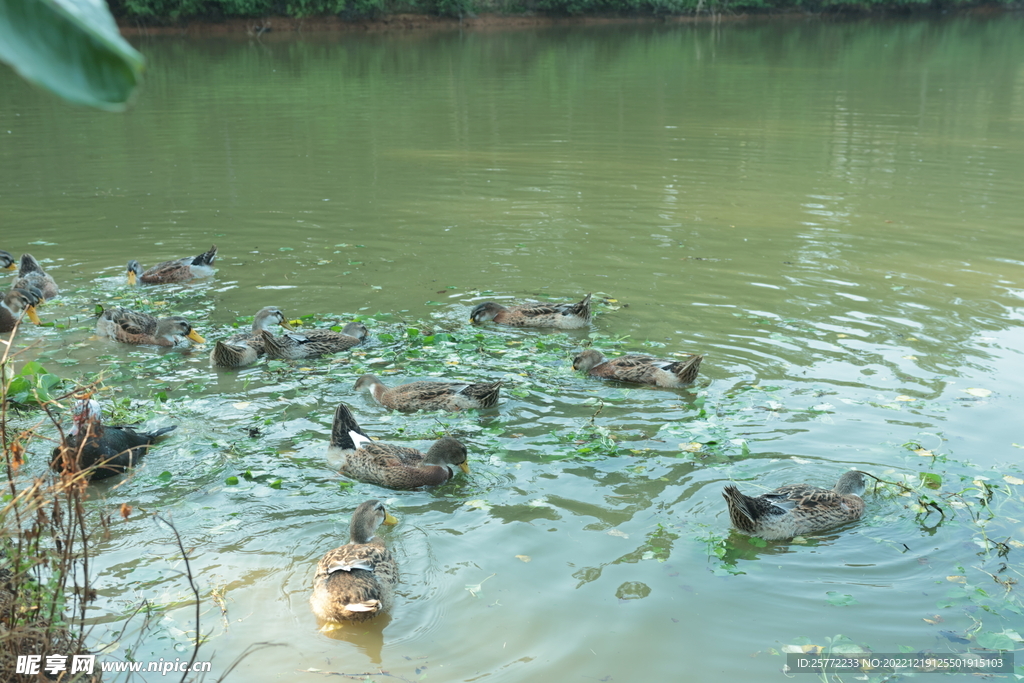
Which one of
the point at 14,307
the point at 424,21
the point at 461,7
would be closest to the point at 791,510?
the point at 14,307

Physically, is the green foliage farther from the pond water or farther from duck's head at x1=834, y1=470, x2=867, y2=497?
duck's head at x1=834, y1=470, x2=867, y2=497

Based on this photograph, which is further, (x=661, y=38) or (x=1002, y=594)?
(x=661, y=38)

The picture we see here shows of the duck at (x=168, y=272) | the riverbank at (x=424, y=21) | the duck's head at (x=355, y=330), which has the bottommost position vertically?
the duck's head at (x=355, y=330)

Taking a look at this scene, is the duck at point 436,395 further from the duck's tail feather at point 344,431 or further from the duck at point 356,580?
Result: the duck at point 356,580

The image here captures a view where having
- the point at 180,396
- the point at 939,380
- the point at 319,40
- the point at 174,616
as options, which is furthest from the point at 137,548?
the point at 319,40

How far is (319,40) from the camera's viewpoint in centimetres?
5512

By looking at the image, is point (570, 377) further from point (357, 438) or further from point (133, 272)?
point (133, 272)

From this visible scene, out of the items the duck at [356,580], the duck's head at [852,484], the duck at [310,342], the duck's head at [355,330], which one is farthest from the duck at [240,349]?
the duck's head at [852,484]

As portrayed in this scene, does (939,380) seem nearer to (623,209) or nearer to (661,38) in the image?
(623,209)

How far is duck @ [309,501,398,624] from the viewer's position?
512cm

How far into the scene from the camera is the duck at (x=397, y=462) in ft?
22.2

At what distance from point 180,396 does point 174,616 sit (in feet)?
12.1

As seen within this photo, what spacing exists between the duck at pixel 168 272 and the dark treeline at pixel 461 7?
47211 millimetres

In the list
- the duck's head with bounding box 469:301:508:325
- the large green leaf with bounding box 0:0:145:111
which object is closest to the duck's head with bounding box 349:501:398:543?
the duck's head with bounding box 469:301:508:325
